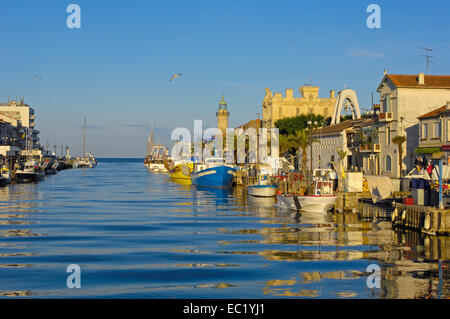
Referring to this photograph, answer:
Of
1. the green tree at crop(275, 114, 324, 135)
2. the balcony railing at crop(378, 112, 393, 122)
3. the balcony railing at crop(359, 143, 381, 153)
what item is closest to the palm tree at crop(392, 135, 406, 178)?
the balcony railing at crop(378, 112, 393, 122)

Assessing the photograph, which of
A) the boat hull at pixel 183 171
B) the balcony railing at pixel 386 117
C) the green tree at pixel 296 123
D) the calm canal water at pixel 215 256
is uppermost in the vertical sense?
the green tree at pixel 296 123

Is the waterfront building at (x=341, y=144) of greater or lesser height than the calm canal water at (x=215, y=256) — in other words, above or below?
above

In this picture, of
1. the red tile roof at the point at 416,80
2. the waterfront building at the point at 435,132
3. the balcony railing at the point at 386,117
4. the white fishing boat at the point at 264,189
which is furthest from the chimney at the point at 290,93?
the waterfront building at the point at 435,132

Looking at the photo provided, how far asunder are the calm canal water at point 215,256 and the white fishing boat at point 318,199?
1.35m

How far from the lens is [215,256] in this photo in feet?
103

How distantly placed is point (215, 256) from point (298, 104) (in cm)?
11966

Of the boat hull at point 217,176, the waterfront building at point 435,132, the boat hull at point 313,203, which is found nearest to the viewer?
the boat hull at point 313,203

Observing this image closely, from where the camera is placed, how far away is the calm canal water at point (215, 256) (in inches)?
915

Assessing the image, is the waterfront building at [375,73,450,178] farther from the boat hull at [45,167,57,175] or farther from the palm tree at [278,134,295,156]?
Answer: the boat hull at [45,167,57,175]

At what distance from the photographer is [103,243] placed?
35.7 metres

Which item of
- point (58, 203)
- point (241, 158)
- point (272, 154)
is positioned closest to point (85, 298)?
point (58, 203)

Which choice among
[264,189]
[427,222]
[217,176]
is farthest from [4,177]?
[427,222]

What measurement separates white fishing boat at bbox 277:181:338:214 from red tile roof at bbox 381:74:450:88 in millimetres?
28848

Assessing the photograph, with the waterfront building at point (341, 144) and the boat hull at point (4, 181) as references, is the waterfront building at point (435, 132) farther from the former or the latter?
the boat hull at point (4, 181)
